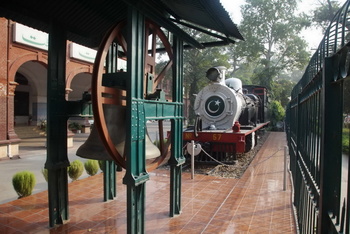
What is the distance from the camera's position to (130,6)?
3.04m

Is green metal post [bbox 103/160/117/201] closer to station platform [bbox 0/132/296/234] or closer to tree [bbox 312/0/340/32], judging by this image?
station platform [bbox 0/132/296/234]

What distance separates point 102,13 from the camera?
4.14 metres

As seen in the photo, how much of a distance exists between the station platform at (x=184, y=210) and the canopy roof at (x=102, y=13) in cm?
303

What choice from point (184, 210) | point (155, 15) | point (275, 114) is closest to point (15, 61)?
point (155, 15)

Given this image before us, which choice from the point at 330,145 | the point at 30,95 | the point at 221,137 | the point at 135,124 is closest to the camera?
the point at 330,145

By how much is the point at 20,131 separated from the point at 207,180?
15.2 m

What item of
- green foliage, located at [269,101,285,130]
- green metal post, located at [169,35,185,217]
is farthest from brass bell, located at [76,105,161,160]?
green foliage, located at [269,101,285,130]

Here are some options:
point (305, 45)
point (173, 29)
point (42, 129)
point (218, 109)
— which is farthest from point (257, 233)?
point (305, 45)

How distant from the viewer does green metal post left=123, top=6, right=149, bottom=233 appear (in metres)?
3.06

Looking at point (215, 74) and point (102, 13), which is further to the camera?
point (215, 74)

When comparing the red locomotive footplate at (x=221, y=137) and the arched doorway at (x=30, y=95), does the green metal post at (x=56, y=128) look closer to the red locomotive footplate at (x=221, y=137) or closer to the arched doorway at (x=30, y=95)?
the red locomotive footplate at (x=221, y=137)

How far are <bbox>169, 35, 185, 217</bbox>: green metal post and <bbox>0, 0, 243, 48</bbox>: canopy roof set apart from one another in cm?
30

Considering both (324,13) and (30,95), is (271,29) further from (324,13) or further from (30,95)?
(30,95)

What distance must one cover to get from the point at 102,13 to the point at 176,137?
2287 mm
